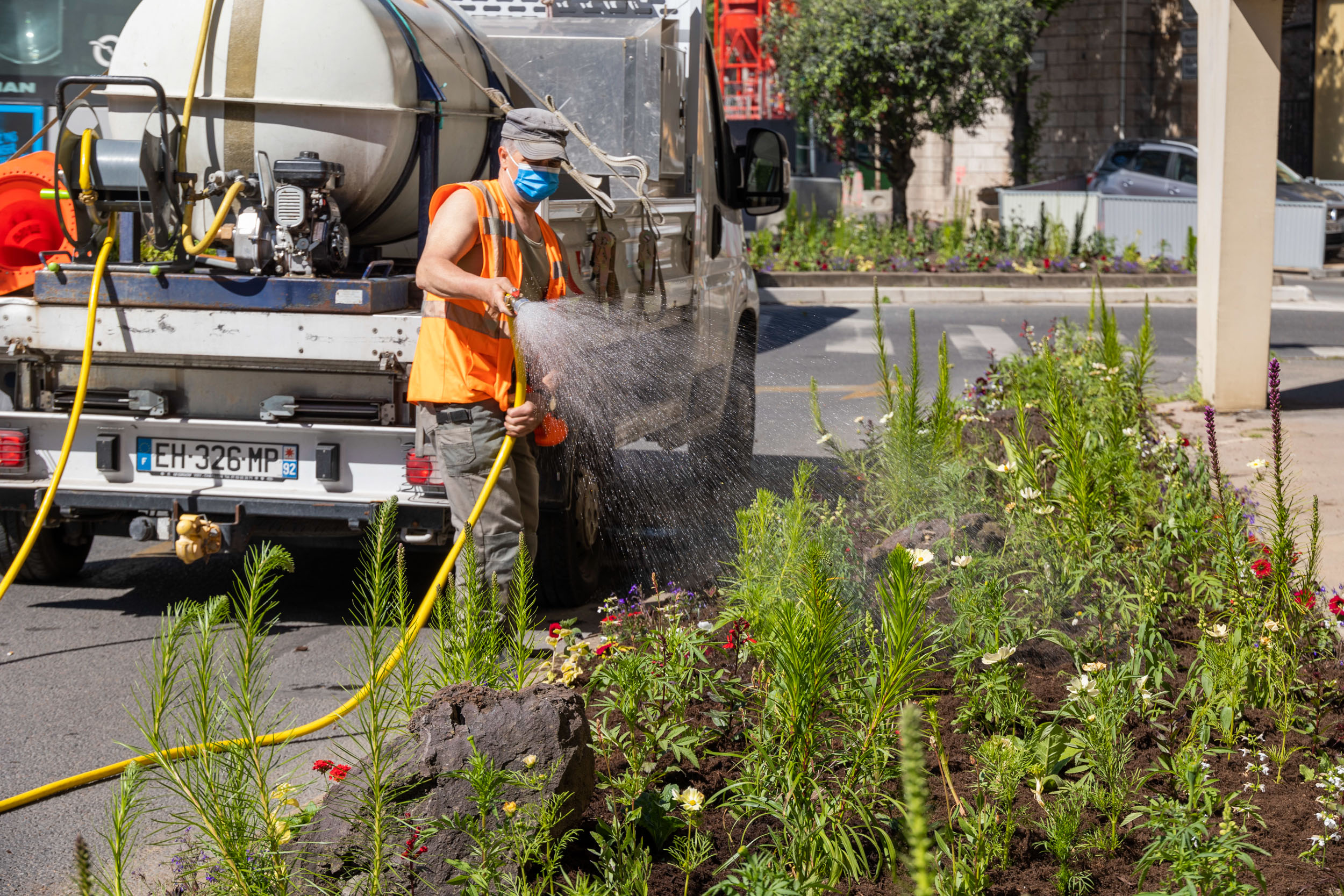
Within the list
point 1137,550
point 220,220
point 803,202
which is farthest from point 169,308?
point 803,202

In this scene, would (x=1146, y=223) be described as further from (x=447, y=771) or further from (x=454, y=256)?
(x=447, y=771)

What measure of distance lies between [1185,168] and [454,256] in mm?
20841

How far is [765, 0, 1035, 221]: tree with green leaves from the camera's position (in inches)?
824

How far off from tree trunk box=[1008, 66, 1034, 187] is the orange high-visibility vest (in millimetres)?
21964

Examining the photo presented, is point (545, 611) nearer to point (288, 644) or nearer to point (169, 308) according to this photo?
point (288, 644)

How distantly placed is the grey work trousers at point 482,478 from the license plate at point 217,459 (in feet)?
2.50

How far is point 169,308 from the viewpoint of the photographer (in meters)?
5.25

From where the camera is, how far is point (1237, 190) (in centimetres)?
914

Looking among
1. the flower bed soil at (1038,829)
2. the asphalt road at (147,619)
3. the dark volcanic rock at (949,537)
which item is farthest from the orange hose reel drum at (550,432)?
the flower bed soil at (1038,829)

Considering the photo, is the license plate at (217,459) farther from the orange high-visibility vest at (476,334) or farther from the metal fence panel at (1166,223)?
the metal fence panel at (1166,223)

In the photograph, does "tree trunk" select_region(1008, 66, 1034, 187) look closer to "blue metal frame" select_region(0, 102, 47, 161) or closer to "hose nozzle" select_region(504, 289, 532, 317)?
"blue metal frame" select_region(0, 102, 47, 161)

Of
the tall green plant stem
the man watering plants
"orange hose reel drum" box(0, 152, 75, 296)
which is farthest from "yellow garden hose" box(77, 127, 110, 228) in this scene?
the tall green plant stem

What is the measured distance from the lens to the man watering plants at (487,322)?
465 centimetres

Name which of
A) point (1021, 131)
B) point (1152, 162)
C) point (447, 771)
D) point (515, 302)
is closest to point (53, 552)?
point (515, 302)
